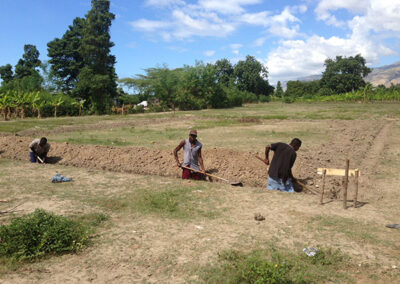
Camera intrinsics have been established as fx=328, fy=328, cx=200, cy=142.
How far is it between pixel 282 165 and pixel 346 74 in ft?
229

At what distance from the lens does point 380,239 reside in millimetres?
4641

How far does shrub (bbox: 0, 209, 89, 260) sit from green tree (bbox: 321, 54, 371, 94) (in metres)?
72.0

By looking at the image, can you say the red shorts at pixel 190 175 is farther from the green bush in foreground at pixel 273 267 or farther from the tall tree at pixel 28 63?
the tall tree at pixel 28 63

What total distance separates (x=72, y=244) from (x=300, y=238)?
3121mm

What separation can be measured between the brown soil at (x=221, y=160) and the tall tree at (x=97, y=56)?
22345 millimetres

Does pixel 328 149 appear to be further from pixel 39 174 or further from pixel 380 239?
pixel 39 174

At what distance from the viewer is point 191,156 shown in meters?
7.71

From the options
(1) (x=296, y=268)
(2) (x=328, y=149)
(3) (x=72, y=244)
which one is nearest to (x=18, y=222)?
(3) (x=72, y=244)

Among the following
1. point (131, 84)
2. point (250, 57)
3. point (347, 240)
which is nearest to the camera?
point (347, 240)

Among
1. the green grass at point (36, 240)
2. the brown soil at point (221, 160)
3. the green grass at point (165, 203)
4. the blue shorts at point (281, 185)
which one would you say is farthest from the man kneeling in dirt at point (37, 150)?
the blue shorts at point (281, 185)

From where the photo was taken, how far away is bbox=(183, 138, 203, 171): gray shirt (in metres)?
7.67

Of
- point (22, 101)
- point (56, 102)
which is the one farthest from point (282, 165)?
point (56, 102)

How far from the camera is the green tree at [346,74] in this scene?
224 ft

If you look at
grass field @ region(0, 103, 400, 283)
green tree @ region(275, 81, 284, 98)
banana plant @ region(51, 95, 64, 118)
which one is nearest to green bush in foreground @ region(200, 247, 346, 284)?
grass field @ region(0, 103, 400, 283)
